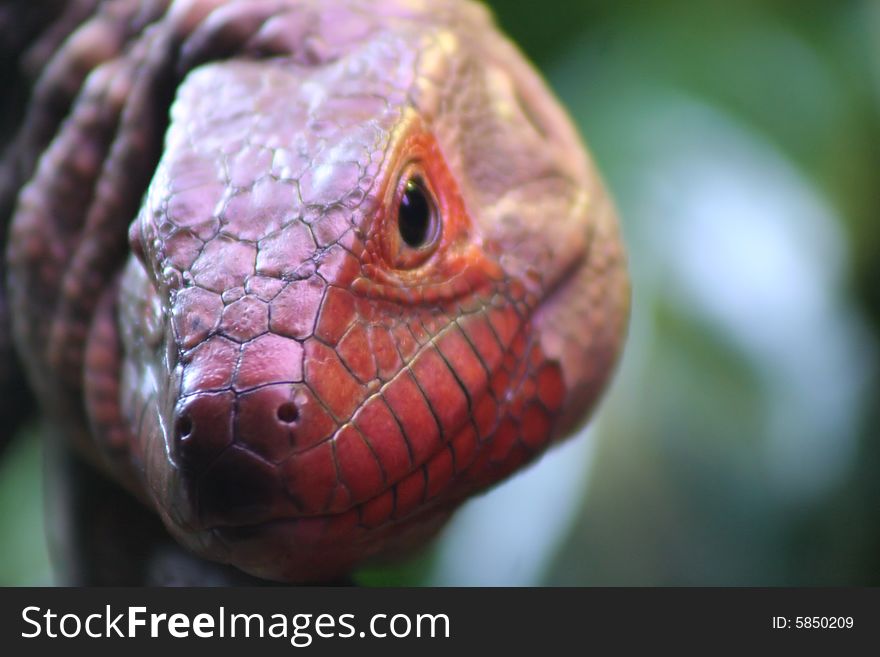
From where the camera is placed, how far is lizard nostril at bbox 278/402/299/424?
638mm

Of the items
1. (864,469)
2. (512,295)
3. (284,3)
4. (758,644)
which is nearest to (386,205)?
(512,295)

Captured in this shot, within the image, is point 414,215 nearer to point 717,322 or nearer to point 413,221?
point 413,221

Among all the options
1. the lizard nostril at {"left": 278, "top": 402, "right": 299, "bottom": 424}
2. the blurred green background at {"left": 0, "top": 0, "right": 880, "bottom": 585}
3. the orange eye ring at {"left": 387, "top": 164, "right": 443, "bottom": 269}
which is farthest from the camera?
the blurred green background at {"left": 0, "top": 0, "right": 880, "bottom": 585}

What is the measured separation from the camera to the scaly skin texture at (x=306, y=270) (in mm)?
662

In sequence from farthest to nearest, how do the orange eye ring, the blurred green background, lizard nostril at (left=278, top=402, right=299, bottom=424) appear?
the blurred green background, the orange eye ring, lizard nostril at (left=278, top=402, right=299, bottom=424)

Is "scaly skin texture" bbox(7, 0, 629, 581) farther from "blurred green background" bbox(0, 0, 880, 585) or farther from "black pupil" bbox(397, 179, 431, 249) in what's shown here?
"blurred green background" bbox(0, 0, 880, 585)

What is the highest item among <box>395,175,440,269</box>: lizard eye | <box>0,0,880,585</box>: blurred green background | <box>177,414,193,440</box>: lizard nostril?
<box>395,175,440,269</box>: lizard eye

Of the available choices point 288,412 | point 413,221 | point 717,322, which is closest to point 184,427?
point 288,412

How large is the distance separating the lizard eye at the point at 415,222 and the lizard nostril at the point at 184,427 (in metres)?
0.21

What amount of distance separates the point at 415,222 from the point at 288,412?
23 centimetres

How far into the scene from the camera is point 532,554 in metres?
1.79

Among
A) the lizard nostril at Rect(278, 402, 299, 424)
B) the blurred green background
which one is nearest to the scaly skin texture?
the lizard nostril at Rect(278, 402, 299, 424)

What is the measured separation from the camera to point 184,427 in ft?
2.12

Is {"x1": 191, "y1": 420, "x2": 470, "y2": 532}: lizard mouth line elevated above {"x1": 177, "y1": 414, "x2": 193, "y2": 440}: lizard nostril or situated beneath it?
situated beneath
